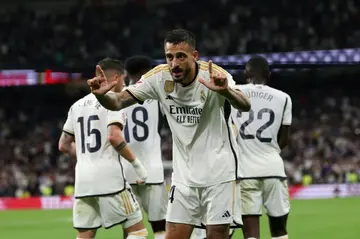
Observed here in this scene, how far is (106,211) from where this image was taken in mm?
7453

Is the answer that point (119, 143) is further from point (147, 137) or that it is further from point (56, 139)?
point (56, 139)

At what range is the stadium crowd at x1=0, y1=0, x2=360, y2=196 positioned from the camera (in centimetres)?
2695

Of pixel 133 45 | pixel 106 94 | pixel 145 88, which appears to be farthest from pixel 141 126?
pixel 133 45

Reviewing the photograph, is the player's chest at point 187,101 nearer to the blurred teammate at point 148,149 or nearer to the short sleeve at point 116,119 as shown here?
the short sleeve at point 116,119

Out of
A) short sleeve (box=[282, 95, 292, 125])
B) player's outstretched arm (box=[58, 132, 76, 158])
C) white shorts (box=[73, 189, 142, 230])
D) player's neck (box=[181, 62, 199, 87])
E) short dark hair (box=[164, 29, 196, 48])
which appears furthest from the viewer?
short sleeve (box=[282, 95, 292, 125])

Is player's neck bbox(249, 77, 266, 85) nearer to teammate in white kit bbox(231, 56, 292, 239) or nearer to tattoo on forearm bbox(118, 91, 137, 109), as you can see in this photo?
→ teammate in white kit bbox(231, 56, 292, 239)

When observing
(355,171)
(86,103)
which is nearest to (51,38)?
(355,171)

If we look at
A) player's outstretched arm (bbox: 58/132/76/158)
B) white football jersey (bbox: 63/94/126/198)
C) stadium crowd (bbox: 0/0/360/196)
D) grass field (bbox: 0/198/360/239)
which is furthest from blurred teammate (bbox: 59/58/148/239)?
stadium crowd (bbox: 0/0/360/196)

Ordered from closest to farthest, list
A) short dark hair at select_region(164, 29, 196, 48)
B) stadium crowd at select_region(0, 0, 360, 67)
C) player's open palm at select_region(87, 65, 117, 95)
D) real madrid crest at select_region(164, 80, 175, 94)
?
1. player's open palm at select_region(87, 65, 117, 95)
2. short dark hair at select_region(164, 29, 196, 48)
3. real madrid crest at select_region(164, 80, 175, 94)
4. stadium crowd at select_region(0, 0, 360, 67)

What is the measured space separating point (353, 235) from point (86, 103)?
583cm

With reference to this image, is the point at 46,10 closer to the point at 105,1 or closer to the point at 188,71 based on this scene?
the point at 105,1

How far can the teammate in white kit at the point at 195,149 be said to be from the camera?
6.00 m

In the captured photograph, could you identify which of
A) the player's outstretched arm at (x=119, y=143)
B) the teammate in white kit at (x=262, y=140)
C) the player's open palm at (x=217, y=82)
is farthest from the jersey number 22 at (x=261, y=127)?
the player's open palm at (x=217, y=82)

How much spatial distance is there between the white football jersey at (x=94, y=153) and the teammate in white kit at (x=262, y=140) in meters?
1.23
